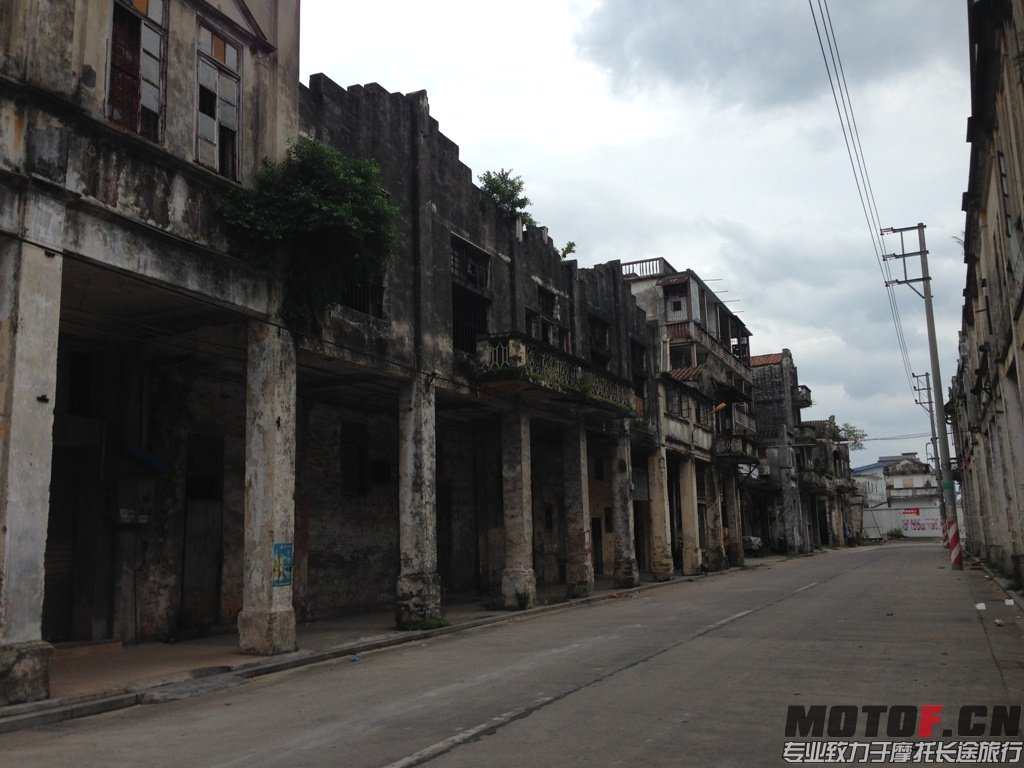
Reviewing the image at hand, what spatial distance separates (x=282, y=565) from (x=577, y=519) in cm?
1182

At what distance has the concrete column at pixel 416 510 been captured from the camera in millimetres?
15805

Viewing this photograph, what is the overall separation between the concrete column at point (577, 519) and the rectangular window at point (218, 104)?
13.3m

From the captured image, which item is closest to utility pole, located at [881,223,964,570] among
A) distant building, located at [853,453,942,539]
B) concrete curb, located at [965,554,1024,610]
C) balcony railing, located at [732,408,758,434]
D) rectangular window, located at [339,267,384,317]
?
concrete curb, located at [965,554,1024,610]

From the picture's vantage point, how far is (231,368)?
617 inches

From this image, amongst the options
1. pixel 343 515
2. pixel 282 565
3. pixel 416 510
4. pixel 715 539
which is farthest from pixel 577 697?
pixel 715 539

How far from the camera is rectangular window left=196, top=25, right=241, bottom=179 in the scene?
12.3 metres

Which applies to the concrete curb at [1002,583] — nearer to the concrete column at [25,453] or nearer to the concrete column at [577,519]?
the concrete column at [577,519]

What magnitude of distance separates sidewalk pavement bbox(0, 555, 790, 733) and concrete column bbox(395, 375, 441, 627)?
0.62 meters

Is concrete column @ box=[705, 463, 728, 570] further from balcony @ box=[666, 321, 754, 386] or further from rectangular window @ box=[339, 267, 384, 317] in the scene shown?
rectangular window @ box=[339, 267, 384, 317]

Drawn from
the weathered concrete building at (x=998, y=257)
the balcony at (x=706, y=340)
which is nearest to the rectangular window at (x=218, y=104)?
the weathered concrete building at (x=998, y=257)

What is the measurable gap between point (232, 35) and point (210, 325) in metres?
4.63

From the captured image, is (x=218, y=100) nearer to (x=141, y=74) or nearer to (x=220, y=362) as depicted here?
(x=141, y=74)

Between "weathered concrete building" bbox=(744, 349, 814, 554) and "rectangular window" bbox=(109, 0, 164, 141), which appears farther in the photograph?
"weathered concrete building" bbox=(744, 349, 814, 554)

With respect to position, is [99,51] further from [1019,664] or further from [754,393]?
[754,393]
